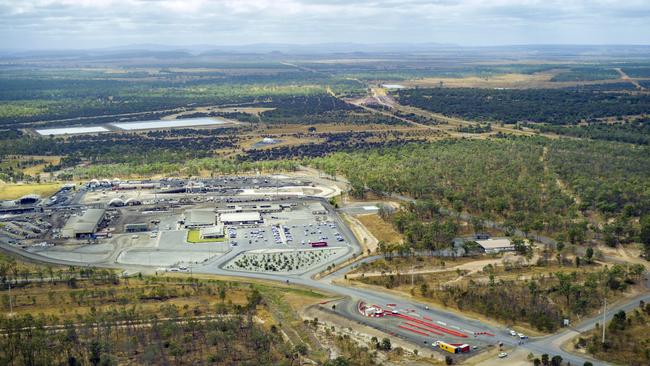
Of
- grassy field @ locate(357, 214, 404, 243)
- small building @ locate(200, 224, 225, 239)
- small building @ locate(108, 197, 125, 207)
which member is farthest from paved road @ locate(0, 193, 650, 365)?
small building @ locate(108, 197, 125, 207)

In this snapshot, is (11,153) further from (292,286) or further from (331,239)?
(292,286)

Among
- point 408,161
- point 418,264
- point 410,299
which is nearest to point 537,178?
point 408,161

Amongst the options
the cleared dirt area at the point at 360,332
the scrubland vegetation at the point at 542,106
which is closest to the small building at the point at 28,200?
the cleared dirt area at the point at 360,332

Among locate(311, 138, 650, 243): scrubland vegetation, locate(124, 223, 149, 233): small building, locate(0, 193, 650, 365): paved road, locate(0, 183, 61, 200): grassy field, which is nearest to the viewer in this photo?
locate(0, 193, 650, 365): paved road

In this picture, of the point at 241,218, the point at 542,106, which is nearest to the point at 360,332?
the point at 241,218

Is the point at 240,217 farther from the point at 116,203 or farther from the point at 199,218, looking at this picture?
the point at 116,203

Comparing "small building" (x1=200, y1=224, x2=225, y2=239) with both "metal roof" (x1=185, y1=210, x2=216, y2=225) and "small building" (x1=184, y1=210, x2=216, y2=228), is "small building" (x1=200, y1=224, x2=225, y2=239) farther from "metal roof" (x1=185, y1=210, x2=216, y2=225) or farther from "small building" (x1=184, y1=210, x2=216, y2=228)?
"metal roof" (x1=185, y1=210, x2=216, y2=225)
